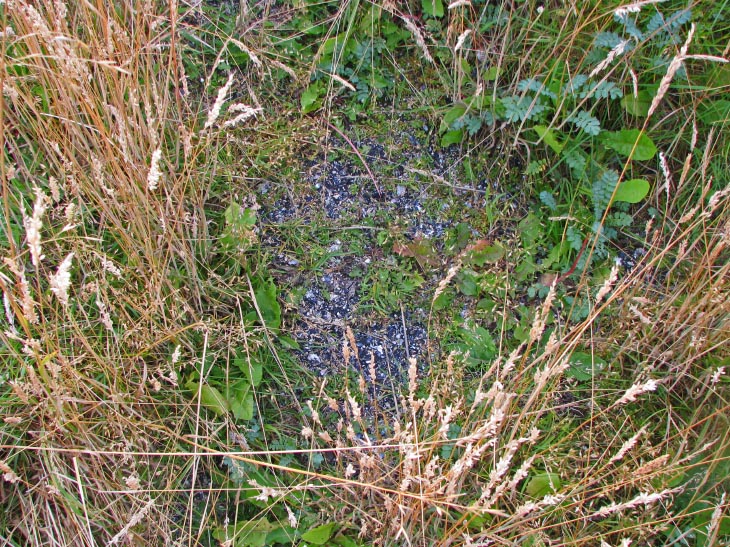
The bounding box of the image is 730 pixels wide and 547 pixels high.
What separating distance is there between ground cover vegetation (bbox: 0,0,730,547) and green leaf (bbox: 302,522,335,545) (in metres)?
0.01

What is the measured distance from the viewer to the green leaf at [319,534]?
201cm

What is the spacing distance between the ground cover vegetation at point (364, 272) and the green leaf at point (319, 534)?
0.01 m

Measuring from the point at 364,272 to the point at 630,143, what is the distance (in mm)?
1205

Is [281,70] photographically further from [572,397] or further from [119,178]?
[572,397]

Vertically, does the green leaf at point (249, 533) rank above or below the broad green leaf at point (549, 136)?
below

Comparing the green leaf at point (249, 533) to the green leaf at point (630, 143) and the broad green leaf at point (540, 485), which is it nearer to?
the broad green leaf at point (540, 485)

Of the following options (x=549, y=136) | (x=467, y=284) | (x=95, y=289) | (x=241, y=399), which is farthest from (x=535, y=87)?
(x=95, y=289)

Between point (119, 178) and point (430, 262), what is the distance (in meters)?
1.21

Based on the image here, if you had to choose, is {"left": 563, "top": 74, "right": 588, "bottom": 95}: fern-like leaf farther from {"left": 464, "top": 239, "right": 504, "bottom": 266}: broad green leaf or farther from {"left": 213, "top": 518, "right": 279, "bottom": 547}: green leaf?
{"left": 213, "top": 518, "right": 279, "bottom": 547}: green leaf

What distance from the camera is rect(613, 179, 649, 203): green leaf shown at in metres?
2.35

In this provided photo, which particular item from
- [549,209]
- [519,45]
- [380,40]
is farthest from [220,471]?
[519,45]

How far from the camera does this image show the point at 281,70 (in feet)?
8.39

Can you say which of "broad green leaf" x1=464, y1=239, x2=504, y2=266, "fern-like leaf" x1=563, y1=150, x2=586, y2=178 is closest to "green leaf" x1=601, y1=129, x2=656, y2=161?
"fern-like leaf" x1=563, y1=150, x2=586, y2=178

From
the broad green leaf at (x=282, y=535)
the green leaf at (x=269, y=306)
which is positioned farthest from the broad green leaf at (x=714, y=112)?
the broad green leaf at (x=282, y=535)
